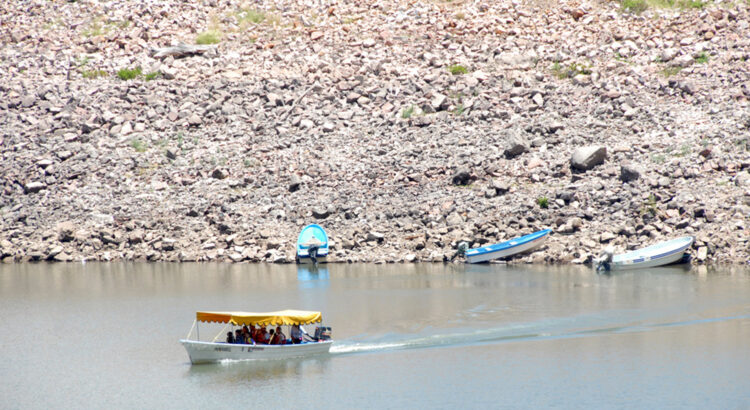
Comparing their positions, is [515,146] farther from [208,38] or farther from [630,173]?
[208,38]

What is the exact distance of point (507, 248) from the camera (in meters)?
49.6

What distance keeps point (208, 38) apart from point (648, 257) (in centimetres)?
4118

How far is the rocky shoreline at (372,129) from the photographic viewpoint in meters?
51.5

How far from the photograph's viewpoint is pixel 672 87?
6047 cm

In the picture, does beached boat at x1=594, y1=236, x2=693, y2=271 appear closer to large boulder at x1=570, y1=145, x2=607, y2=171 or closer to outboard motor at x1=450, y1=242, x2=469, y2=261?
outboard motor at x1=450, y1=242, x2=469, y2=261

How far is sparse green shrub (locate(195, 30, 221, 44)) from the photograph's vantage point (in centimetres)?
7169

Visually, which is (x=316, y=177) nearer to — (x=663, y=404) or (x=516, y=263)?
(x=516, y=263)

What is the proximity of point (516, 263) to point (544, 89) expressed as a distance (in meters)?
17.0

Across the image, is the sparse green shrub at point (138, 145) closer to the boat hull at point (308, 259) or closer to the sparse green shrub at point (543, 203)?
the boat hull at point (308, 259)

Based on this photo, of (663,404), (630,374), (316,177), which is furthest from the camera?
(316,177)

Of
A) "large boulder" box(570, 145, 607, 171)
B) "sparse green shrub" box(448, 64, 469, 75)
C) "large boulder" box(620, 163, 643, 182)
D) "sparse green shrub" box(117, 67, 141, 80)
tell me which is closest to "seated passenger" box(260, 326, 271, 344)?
"large boulder" box(620, 163, 643, 182)

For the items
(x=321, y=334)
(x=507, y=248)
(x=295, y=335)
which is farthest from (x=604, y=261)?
(x=295, y=335)

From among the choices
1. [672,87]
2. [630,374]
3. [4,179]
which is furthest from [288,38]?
[630,374]

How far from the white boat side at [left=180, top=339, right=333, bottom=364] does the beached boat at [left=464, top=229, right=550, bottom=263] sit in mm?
20165
